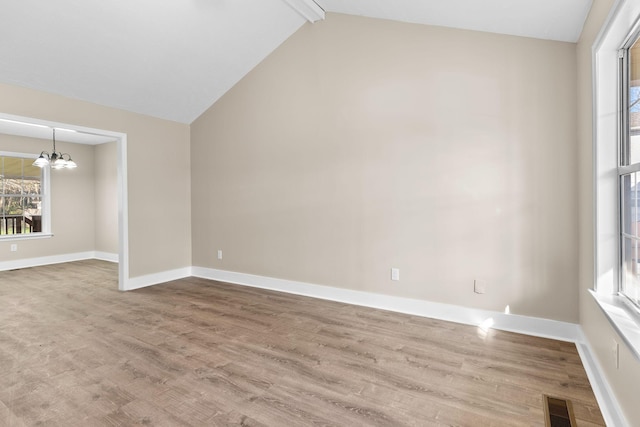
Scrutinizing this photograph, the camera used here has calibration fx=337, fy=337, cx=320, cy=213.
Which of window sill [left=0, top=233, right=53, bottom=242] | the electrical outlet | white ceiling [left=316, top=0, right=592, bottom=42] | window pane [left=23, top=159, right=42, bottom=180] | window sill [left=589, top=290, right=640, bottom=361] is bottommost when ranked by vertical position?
the electrical outlet

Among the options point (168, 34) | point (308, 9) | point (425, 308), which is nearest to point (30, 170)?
point (168, 34)

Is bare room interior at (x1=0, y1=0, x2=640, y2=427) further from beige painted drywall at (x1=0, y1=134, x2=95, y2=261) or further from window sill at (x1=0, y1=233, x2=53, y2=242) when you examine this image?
beige painted drywall at (x1=0, y1=134, x2=95, y2=261)

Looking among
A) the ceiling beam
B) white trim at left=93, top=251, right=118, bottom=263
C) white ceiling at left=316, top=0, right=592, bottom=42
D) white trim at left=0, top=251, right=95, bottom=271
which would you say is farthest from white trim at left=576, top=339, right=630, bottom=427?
white trim at left=0, top=251, right=95, bottom=271

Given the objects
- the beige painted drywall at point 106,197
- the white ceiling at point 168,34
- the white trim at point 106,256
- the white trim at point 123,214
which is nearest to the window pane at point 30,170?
the beige painted drywall at point 106,197

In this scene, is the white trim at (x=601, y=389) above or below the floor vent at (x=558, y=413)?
above

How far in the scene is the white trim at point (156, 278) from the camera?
463 centimetres

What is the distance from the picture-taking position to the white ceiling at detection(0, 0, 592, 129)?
9.30 ft

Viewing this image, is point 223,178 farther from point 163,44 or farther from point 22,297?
point 22,297

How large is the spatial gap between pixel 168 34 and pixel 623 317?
450 centimetres

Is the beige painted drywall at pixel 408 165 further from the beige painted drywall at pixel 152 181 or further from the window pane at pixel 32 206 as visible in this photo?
the window pane at pixel 32 206

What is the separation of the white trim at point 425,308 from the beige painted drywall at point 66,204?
4.32 metres

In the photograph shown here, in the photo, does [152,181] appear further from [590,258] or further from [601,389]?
[601,389]

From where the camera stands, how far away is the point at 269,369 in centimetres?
243

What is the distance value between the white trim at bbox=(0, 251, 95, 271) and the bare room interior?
2.50 feet
